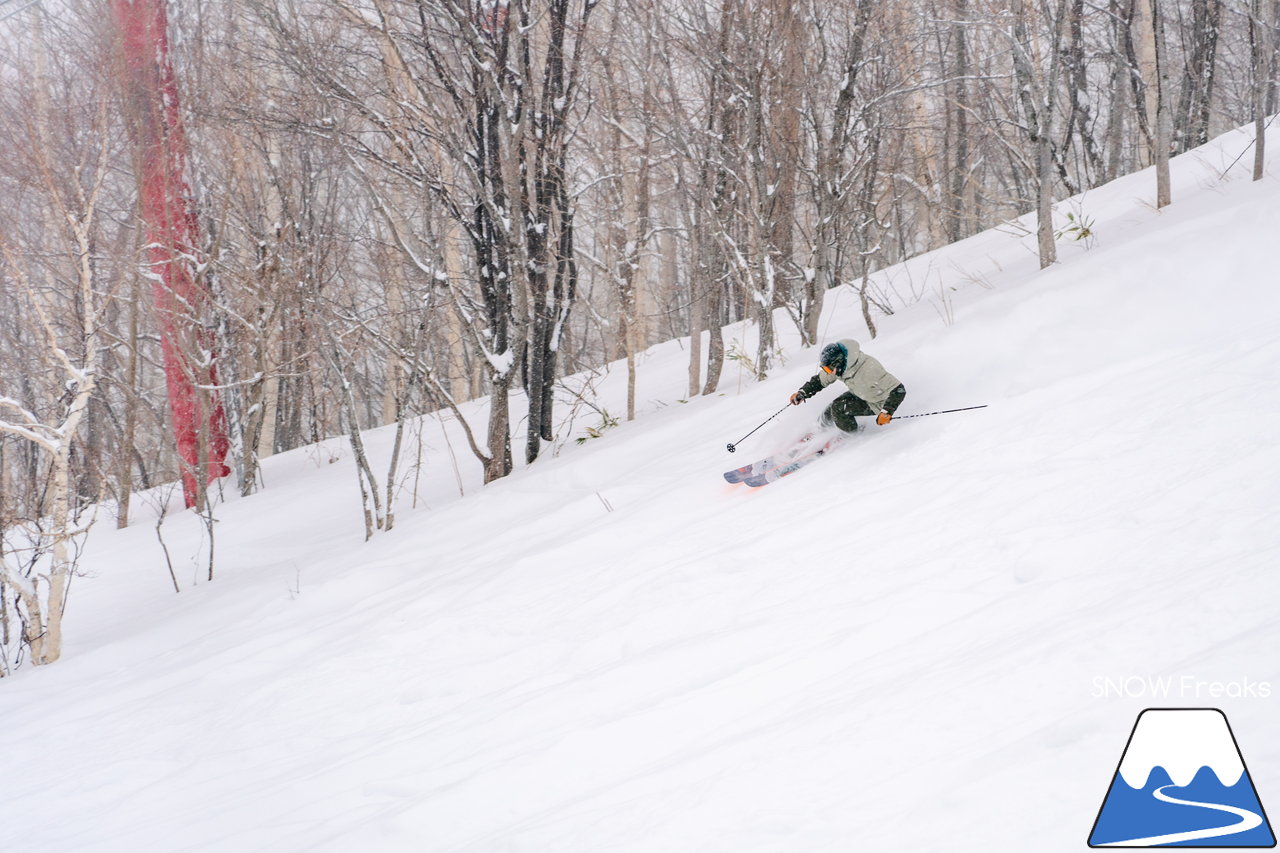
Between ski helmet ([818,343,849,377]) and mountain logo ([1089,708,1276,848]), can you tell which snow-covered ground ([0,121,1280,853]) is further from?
→ ski helmet ([818,343,849,377])

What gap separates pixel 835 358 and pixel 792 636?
8.31 ft

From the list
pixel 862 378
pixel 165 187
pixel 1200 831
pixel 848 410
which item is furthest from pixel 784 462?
pixel 165 187

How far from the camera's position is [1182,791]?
229 centimetres

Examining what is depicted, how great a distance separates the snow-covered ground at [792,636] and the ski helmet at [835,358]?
0.57 meters

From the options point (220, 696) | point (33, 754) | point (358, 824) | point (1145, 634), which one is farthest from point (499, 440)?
point (1145, 634)

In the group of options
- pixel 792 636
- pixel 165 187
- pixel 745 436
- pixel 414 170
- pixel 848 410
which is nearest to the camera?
pixel 792 636

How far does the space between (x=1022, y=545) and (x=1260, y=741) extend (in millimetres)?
1521

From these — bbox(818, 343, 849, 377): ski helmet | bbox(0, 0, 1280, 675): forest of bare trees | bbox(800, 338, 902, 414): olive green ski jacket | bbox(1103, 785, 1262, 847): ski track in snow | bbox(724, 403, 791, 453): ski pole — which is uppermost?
bbox(0, 0, 1280, 675): forest of bare trees

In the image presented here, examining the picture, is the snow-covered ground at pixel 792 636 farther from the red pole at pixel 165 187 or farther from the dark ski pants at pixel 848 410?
the red pole at pixel 165 187

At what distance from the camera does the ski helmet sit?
19.0 ft

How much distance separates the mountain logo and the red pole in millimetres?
8813

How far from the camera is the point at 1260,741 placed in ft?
7.42

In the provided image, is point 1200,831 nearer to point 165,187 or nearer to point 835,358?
point 835,358

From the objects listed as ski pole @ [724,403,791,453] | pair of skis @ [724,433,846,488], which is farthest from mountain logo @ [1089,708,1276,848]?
ski pole @ [724,403,791,453]
